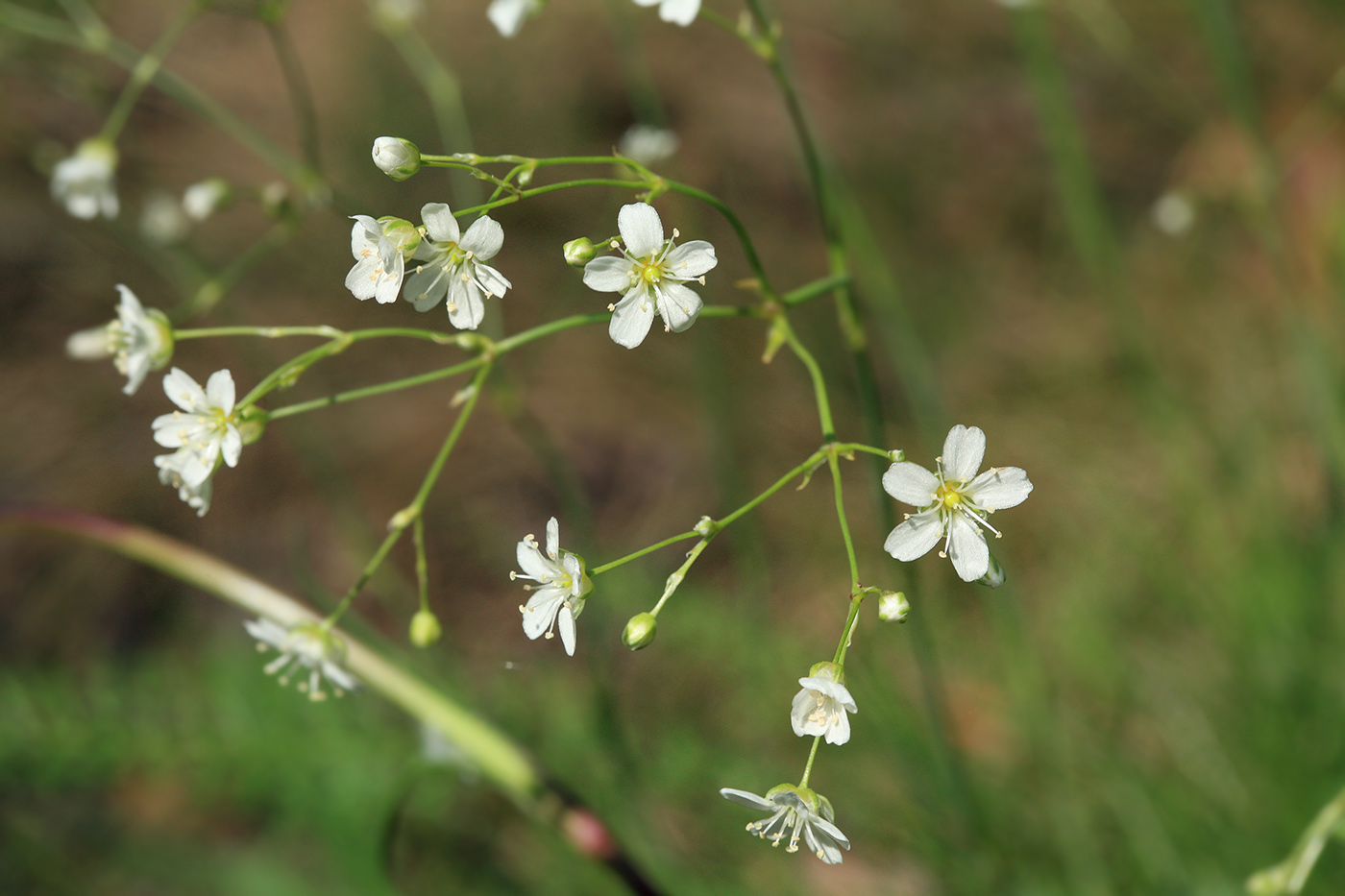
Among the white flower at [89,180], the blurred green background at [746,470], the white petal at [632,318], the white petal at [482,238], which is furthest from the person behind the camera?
the blurred green background at [746,470]

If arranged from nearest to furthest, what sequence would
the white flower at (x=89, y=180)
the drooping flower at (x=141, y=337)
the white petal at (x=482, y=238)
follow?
the white petal at (x=482, y=238)
the drooping flower at (x=141, y=337)
the white flower at (x=89, y=180)

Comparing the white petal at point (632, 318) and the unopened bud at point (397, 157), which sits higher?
the unopened bud at point (397, 157)

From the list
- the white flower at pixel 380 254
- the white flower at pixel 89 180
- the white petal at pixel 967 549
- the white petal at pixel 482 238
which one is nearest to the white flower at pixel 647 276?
the white petal at pixel 482 238

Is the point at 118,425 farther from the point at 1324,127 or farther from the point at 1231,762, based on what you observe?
the point at 1324,127

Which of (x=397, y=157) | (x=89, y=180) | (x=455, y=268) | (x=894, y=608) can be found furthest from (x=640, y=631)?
(x=89, y=180)

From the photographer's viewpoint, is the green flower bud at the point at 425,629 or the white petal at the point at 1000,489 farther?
the green flower bud at the point at 425,629

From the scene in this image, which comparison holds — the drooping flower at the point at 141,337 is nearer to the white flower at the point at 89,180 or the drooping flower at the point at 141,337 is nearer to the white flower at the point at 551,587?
the white flower at the point at 551,587

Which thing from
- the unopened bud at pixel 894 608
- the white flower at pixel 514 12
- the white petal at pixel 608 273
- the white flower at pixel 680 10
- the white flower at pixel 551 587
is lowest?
the white flower at pixel 551 587
